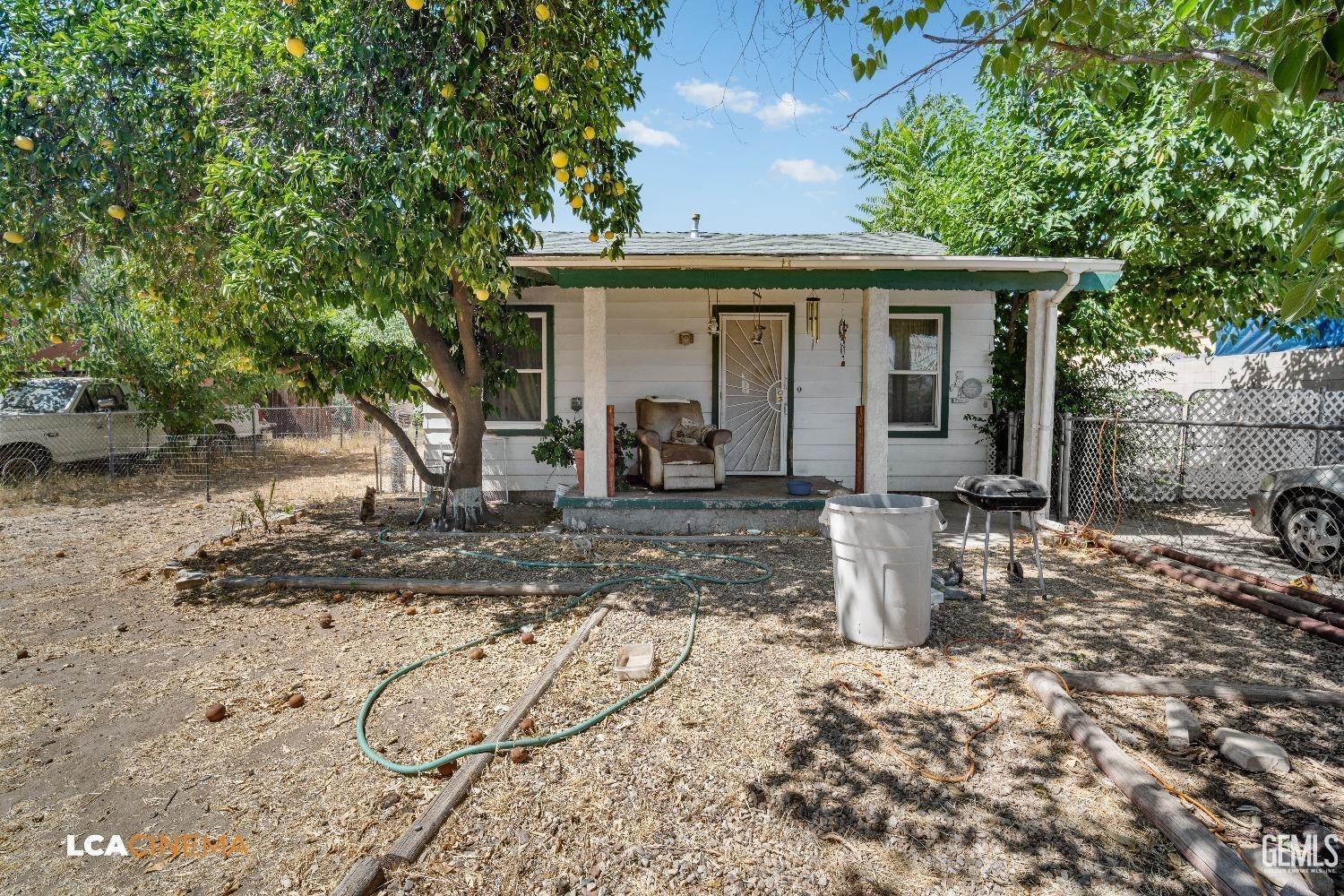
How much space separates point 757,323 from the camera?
895cm

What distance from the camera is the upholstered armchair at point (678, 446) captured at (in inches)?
292

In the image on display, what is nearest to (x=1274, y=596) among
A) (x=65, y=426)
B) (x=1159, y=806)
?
(x=1159, y=806)

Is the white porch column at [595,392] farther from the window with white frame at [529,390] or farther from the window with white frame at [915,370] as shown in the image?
the window with white frame at [915,370]

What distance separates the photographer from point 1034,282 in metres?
7.27

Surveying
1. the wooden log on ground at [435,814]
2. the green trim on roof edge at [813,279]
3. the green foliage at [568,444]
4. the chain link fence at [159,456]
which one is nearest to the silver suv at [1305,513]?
the green trim on roof edge at [813,279]

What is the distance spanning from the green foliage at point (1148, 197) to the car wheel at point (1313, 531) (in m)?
2.12

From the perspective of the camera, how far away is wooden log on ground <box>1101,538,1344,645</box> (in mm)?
4266

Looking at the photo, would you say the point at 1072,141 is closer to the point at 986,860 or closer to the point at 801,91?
the point at 801,91

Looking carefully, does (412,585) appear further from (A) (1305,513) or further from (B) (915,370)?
(A) (1305,513)

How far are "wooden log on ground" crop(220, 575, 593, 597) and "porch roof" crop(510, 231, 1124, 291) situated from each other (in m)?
3.14

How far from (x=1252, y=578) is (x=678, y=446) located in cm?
499

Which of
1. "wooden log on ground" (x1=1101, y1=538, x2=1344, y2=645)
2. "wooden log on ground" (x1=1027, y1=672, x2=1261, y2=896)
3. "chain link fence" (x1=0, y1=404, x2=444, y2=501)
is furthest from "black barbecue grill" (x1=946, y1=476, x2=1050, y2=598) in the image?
"chain link fence" (x1=0, y1=404, x2=444, y2=501)

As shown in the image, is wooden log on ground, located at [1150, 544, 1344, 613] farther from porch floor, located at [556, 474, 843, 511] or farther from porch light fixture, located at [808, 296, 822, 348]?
porch light fixture, located at [808, 296, 822, 348]

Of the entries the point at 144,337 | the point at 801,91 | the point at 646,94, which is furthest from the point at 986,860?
the point at 144,337
